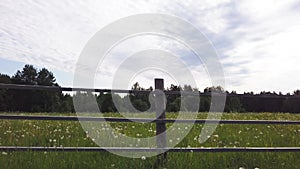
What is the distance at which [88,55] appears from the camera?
539 cm

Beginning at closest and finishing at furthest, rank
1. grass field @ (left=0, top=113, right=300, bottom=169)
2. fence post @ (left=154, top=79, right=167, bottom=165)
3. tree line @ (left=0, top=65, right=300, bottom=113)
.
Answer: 1. grass field @ (left=0, top=113, right=300, bottom=169)
2. fence post @ (left=154, top=79, right=167, bottom=165)
3. tree line @ (left=0, top=65, right=300, bottom=113)

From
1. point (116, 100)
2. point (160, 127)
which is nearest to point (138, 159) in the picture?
point (160, 127)

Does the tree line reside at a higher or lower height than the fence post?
higher

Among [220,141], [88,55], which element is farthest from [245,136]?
[88,55]

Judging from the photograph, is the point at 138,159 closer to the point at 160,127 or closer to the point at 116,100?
the point at 160,127

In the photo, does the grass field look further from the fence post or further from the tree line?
the tree line

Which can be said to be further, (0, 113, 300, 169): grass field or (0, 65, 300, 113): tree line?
(0, 65, 300, 113): tree line

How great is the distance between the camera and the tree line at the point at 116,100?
5691 mm

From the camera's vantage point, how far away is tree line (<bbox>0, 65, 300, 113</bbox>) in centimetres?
569

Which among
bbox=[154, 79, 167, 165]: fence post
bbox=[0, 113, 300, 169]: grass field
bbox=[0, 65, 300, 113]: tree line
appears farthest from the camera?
bbox=[0, 65, 300, 113]: tree line

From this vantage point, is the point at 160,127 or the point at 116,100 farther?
the point at 116,100

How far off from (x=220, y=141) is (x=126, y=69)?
2.39 metres

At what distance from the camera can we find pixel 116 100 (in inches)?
234

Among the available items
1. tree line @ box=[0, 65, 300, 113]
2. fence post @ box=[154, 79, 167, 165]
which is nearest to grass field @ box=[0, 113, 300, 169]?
fence post @ box=[154, 79, 167, 165]
